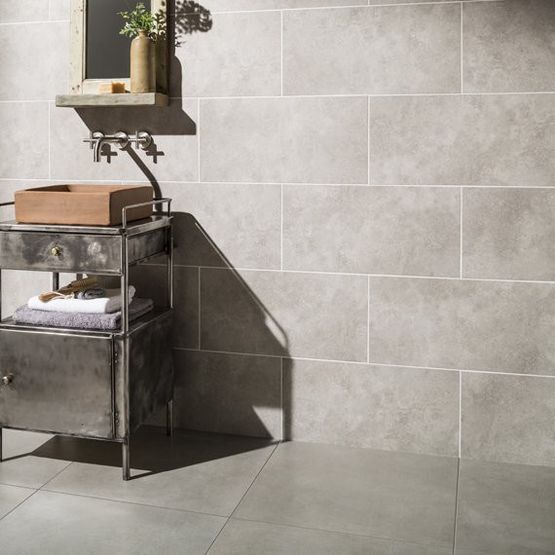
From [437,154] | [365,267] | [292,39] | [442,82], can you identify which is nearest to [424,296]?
[365,267]

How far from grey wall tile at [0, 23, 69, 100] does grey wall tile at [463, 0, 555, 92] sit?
1.48 metres

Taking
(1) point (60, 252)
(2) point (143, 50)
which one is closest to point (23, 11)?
(2) point (143, 50)

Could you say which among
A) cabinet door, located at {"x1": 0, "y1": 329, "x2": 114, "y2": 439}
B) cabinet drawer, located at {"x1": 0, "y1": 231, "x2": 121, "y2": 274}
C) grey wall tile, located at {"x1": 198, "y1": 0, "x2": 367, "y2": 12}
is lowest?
cabinet door, located at {"x1": 0, "y1": 329, "x2": 114, "y2": 439}

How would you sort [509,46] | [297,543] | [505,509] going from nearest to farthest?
1. [297,543]
2. [505,509]
3. [509,46]

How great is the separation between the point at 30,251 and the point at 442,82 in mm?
1455

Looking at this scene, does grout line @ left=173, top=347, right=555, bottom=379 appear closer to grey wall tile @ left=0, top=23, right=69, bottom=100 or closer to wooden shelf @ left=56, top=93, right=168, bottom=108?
wooden shelf @ left=56, top=93, right=168, bottom=108

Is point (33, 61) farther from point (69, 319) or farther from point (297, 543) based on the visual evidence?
point (297, 543)

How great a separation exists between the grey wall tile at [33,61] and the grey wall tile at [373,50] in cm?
88

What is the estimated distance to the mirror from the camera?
2678 mm

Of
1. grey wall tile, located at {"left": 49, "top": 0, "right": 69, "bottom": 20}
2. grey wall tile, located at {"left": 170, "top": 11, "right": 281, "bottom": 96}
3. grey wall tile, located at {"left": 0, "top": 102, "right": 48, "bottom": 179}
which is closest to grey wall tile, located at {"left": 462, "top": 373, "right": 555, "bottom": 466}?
grey wall tile, located at {"left": 170, "top": 11, "right": 281, "bottom": 96}

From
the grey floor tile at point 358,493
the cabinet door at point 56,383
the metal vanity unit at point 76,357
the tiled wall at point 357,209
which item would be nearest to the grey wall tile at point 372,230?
the tiled wall at point 357,209

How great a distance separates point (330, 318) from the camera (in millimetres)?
2615

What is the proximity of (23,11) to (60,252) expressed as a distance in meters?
1.09

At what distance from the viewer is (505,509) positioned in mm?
2164
